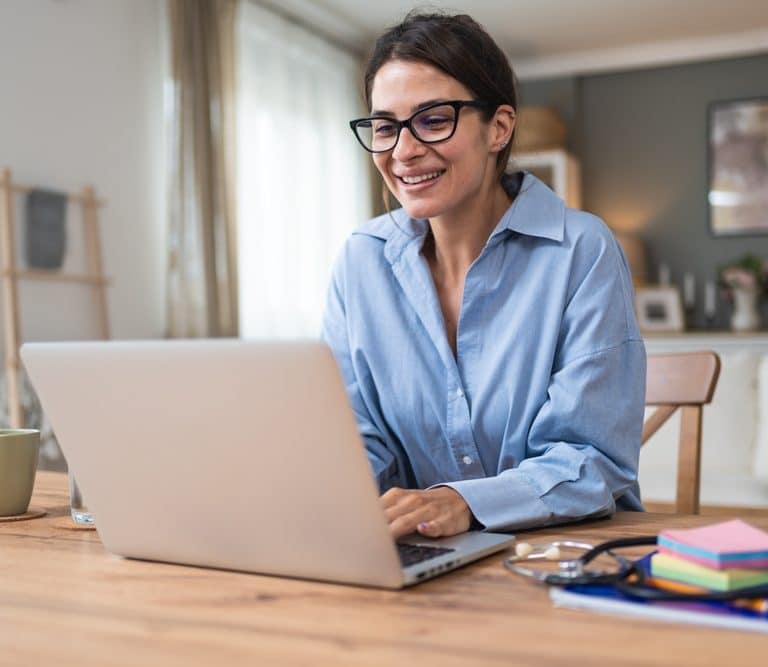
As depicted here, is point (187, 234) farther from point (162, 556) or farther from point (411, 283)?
point (162, 556)

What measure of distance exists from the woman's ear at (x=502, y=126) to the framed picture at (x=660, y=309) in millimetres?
4632

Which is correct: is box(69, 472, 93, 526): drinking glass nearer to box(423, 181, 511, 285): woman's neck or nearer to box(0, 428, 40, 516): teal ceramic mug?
box(0, 428, 40, 516): teal ceramic mug

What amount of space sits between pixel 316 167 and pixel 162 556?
467 cm

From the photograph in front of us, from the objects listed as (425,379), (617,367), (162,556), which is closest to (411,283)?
(425,379)

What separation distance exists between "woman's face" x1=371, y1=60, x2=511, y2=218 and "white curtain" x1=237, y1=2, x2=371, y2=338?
135 inches

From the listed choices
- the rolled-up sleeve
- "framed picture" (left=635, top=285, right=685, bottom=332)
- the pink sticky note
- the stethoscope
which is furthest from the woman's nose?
"framed picture" (left=635, top=285, right=685, bottom=332)

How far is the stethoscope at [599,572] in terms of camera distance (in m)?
0.73

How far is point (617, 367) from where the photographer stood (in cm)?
124

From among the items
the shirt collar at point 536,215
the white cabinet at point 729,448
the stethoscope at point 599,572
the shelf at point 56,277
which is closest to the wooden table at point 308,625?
the stethoscope at point 599,572

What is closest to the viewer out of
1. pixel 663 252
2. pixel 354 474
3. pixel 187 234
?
pixel 354 474

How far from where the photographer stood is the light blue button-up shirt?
121 centimetres

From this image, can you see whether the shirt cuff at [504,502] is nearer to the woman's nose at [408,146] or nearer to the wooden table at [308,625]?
the wooden table at [308,625]

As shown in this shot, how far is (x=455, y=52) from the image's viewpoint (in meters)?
1.34

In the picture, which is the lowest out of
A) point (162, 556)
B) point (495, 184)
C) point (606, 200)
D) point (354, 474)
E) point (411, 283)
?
point (162, 556)
